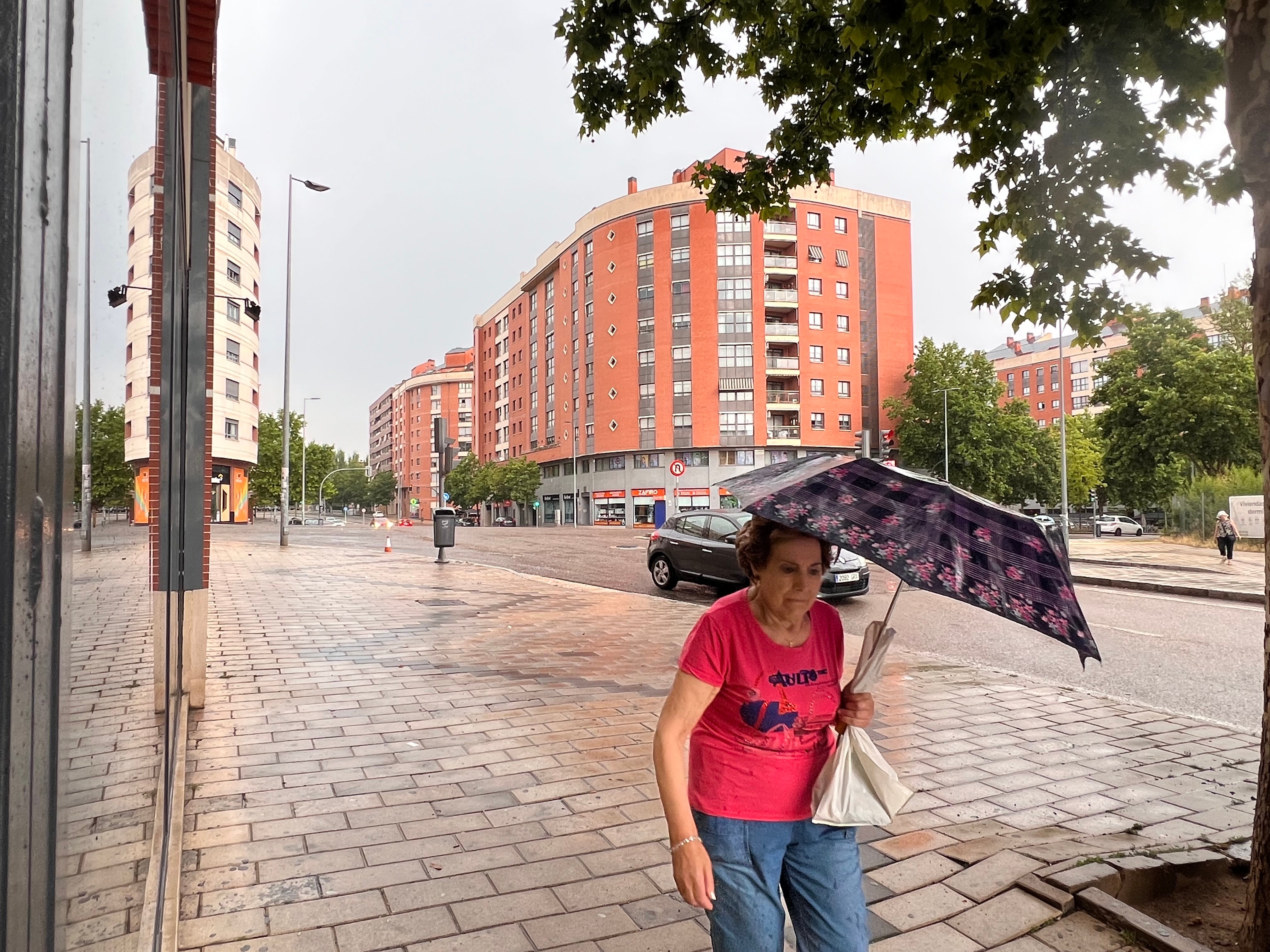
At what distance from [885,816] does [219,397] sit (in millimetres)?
6348

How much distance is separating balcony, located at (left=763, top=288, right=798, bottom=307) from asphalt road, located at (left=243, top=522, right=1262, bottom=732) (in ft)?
156

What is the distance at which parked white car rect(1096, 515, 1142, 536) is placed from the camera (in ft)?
175

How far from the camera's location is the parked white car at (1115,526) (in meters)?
53.2

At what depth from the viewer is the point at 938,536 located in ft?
7.50

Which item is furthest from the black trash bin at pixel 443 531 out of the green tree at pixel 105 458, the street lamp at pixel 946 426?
the street lamp at pixel 946 426

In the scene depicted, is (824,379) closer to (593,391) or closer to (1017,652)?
(593,391)

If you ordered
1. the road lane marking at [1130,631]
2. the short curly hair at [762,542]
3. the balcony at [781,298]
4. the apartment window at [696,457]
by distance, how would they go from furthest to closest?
1. the apartment window at [696,457]
2. the balcony at [781,298]
3. the road lane marking at [1130,631]
4. the short curly hair at [762,542]

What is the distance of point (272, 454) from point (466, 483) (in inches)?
1097

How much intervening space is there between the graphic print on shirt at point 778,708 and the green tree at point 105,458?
5.08ft

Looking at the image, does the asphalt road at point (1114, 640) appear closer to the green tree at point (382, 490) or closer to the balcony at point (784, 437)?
the balcony at point (784, 437)

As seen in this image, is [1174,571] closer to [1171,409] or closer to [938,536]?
[1171,409]

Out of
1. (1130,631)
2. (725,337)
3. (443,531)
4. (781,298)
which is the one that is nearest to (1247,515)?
(1130,631)

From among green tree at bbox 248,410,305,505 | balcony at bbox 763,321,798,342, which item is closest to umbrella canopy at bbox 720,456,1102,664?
balcony at bbox 763,321,798,342

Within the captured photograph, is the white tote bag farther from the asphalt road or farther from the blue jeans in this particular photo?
the asphalt road
